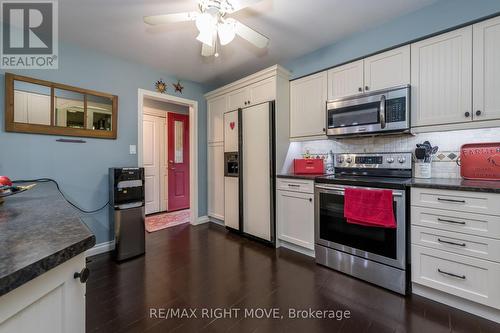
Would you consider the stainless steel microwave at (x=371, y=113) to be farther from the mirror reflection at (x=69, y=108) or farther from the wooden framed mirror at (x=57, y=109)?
the mirror reflection at (x=69, y=108)

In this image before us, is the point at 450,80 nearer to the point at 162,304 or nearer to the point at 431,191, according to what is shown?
the point at 431,191

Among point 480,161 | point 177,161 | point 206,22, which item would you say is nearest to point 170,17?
point 206,22

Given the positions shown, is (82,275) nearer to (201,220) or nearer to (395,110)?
(395,110)

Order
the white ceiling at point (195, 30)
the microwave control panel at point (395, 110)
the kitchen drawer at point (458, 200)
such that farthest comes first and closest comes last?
the microwave control panel at point (395, 110)
the white ceiling at point (195, 30)
the kitchen drawer at point (458, 200)

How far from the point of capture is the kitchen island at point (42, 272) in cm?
45

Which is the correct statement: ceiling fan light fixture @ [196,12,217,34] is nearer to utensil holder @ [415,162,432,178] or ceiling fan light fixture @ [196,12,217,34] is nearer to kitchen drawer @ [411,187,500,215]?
kitchen drawer @ [411,187,500,215]

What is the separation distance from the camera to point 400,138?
2.33 meters

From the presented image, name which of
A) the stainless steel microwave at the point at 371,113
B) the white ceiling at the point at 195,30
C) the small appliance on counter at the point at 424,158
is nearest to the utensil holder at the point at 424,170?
the small appliance on counter at the point at 424,158

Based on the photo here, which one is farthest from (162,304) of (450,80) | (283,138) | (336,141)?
(450,80)

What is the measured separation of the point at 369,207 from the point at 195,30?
2391 millimetres

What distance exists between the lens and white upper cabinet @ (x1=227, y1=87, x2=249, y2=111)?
317 cm

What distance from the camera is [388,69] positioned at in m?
2.21

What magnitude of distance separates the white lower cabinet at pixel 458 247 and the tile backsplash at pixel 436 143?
618 millimetres

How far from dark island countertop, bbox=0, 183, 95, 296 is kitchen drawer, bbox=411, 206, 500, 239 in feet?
6.95
